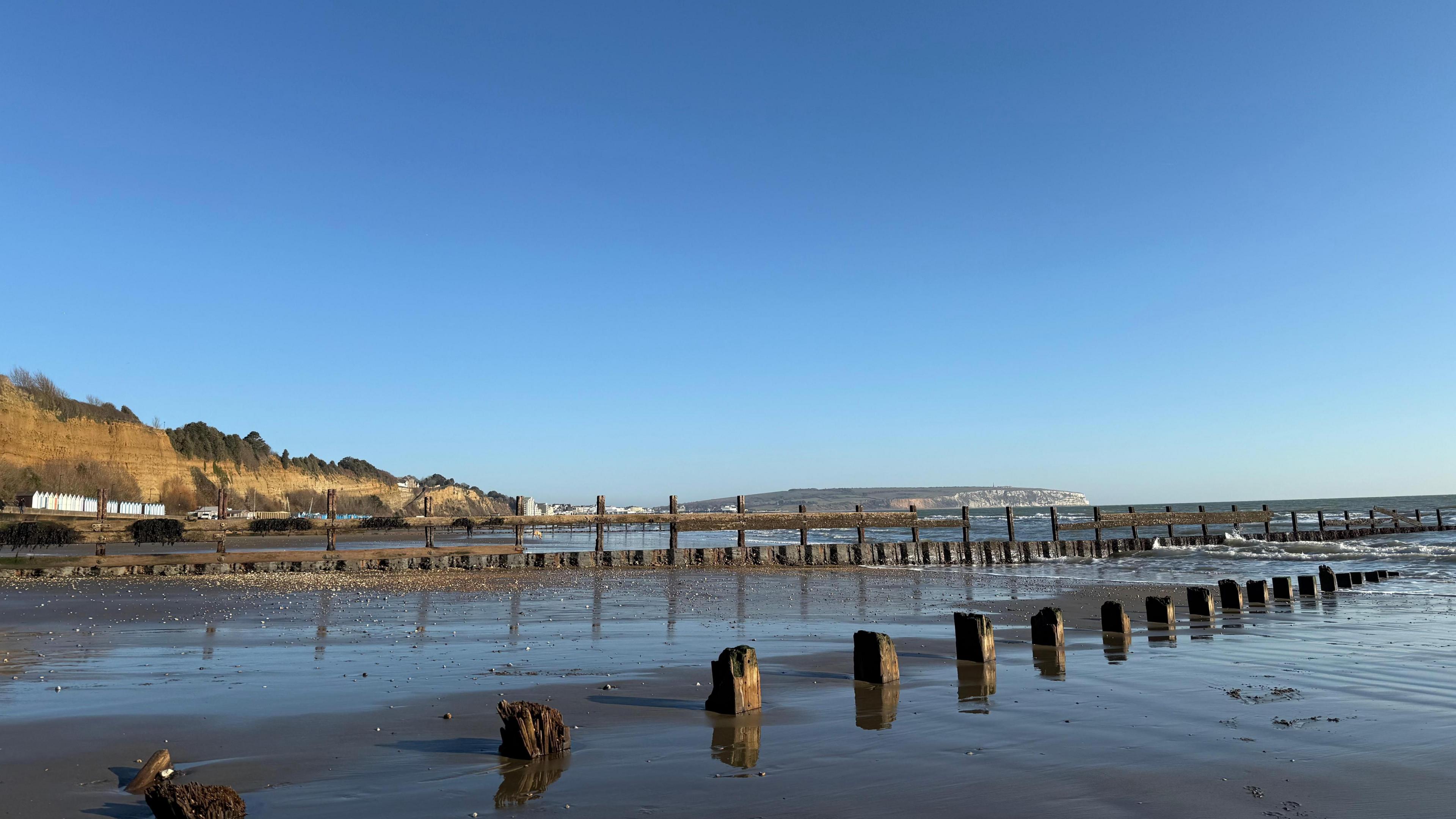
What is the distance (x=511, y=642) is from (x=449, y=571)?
12.5 meters

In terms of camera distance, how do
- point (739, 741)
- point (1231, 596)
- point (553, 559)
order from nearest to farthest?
point (739, 741)
point (1231, 596)
point (553, 559)

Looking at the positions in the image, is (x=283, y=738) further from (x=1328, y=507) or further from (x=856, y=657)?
(x=1328, y=507)

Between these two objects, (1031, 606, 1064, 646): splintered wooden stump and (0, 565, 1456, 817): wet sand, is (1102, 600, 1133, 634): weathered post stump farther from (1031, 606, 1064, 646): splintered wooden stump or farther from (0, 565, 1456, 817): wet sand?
(1031, 606, 1064, 646): splintered wooden stump

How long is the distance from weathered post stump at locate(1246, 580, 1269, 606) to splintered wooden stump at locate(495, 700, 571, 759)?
39.5 feet

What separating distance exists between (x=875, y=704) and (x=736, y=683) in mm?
1107

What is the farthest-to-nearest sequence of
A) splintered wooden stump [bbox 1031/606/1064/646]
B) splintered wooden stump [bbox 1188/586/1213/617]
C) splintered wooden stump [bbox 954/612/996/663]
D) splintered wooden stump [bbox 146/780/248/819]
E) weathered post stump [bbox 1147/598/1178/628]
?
1. splintered wooden stump [bbox 1188/586/1213/617]
2. weathered post stump [bbox 1147/598/1178/628]
3. splintered wooden stump [bbox 1031/606/1064/646]
4. splintered wooden stump [bbox 954/612/996/663]
5. splintered wooden stump [bbox 146/780/248/819]

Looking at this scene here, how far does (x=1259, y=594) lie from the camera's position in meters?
12.7

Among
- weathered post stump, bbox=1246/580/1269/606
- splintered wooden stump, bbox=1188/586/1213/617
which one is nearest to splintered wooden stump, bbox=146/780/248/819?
splintered wooden stump, bbox=1188/586/1213/617

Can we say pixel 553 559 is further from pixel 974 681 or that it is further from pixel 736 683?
pixel 736 683

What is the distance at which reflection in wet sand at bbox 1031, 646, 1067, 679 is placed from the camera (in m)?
7.07

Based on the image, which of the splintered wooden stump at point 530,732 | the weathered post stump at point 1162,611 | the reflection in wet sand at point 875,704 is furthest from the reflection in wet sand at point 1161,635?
the splintered wooden stump at point 530,732

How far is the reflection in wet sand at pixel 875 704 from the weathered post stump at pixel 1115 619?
388cm

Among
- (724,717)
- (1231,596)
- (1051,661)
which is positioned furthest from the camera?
(1231,596)

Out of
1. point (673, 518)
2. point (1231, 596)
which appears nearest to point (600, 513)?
point (673, 518)
